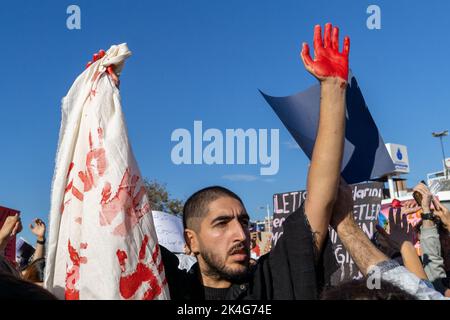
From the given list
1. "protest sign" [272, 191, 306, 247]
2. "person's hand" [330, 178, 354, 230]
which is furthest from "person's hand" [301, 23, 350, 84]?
"protest sign" [272, 191, 306, 247]

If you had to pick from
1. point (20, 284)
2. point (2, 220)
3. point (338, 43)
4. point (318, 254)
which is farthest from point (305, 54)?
point (2, 220)

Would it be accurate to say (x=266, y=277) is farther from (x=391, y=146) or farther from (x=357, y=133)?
(x=391, y=146)

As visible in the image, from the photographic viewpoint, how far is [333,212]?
2.30m

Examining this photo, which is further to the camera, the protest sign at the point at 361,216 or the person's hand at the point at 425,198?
the protest sign at the point at 361,216

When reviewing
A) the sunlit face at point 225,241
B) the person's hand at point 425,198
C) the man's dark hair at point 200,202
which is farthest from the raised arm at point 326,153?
the person's hand at point 425,198

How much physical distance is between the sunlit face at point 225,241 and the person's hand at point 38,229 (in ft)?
11.4

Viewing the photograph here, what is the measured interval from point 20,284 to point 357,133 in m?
2.36

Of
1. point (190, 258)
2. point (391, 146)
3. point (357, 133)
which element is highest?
point (391, 146)

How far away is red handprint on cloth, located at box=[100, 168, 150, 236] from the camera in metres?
1.79

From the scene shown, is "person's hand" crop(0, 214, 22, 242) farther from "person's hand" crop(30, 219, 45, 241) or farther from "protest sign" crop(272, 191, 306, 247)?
"protest sign" crop(272, 191, 306, 247)

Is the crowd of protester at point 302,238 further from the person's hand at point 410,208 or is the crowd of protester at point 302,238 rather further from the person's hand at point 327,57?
the person's hand at point 410,208

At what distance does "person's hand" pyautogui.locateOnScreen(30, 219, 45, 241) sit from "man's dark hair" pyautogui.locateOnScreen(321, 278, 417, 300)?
457cm

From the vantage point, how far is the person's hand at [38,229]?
5.41 m

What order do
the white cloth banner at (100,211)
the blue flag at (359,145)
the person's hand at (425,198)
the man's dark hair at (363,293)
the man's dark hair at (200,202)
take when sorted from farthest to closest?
the person's hand at (425,198) → the blue flag at (359,145) → the man's dark hair at (200,202) → the white cloth banner at (100,211) → the man's dark hair at (363,293)
